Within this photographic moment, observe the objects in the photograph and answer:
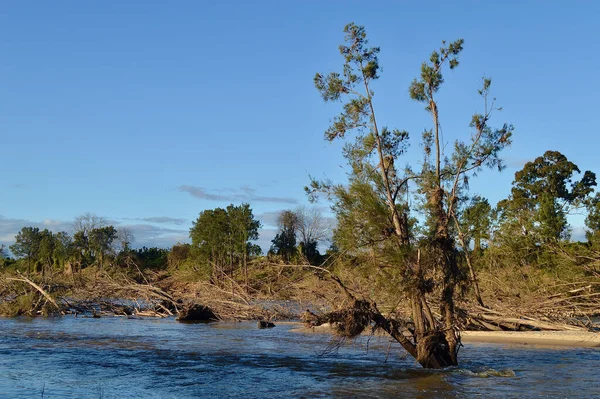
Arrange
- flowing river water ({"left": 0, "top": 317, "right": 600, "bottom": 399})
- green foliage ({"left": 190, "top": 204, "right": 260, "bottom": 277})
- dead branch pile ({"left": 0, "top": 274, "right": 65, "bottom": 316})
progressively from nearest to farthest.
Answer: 1. flowing river water ({"left": 0, "top": 317, "right": 600, "bottom": 399})
2. dead branch pile ({"left": 0, "top": 274, "right": 65, "bottom": 316})
3. green foliage ({"left": 190, "top": 204, "right": 260, "bottom": 277})

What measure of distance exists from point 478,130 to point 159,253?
7099 centimetres

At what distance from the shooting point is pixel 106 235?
263 ft

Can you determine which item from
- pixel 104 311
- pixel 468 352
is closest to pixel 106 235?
pixel 104 311

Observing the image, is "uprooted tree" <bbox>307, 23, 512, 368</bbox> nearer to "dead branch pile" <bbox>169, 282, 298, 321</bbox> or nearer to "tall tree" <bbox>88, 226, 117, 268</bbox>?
"dead branch pile" <bbox>169, 282, 298, 321</bbox>

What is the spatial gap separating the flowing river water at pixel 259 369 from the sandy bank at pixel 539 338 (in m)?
1.31

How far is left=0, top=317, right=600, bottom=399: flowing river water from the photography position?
44.5ft

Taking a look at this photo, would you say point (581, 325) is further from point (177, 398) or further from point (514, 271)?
point (177, 398)

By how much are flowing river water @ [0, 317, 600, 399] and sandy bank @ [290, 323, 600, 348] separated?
4.30 ft

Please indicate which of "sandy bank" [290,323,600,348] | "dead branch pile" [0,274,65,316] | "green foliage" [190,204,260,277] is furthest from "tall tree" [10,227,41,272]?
"sandy bank" [290,323,600,348]

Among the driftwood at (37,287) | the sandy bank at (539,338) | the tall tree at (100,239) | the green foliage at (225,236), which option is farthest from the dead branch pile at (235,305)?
the tall tree at (100,239)

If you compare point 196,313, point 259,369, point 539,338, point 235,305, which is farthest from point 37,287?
point 539,338

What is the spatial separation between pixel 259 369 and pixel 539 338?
12.0m

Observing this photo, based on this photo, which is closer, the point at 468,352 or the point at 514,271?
the point at 468,352

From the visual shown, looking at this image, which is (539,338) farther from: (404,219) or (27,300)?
(27,300)
